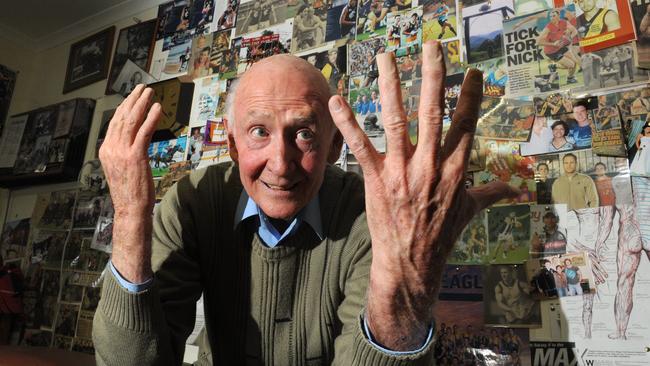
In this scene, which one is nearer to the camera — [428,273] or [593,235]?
[428,273]

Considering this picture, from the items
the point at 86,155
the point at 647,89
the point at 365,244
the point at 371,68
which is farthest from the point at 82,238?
the point at 647,89

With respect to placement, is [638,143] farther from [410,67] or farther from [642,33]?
[410,67]

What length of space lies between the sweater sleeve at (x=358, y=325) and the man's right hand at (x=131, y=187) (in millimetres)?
338

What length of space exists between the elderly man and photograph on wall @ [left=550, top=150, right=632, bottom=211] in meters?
0.43

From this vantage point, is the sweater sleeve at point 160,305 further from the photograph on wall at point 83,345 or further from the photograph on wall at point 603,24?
the photograph on wall at point 83,345

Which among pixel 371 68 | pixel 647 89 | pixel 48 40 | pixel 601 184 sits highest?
pixel 48 40

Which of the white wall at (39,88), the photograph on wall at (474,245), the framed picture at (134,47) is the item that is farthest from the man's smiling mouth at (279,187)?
the white wall at (39,88)

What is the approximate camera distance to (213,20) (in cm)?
183

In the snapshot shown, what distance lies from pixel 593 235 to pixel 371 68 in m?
0.78

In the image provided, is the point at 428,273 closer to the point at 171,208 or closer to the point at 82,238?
the point at 171,208

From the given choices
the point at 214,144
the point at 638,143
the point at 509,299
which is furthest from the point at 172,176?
the point at 638,143

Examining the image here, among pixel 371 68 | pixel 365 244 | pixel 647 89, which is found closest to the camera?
pixel 365 244

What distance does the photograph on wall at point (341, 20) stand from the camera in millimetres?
1441

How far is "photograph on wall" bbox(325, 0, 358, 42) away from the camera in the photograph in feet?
4.73
